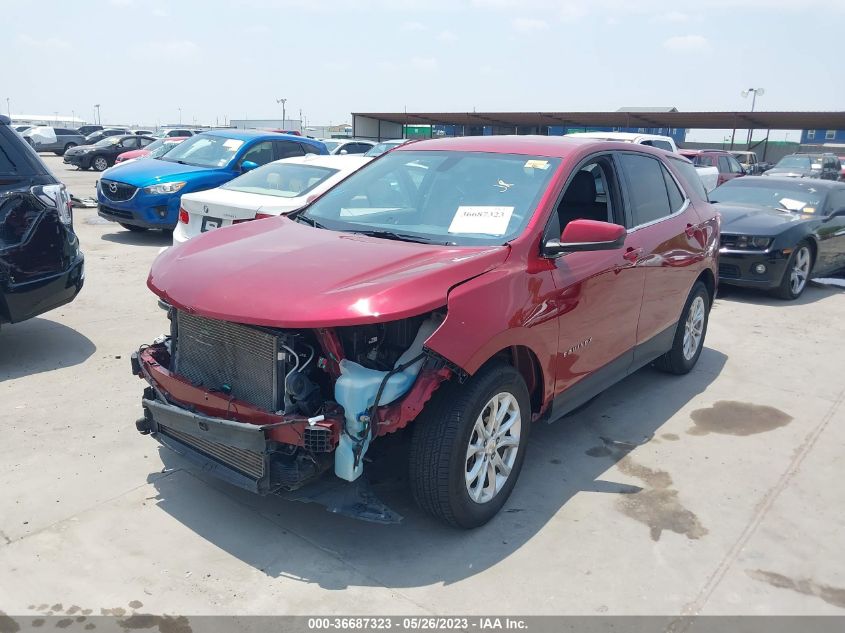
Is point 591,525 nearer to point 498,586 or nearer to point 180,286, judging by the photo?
point 498,586

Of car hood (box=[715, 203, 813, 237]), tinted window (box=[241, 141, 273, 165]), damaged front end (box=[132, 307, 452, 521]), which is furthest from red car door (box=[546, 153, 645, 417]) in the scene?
tinted window (box=[241, 141, 273, 165])

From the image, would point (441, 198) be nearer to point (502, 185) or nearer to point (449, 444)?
point (502, 185)

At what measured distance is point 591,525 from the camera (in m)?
3.65

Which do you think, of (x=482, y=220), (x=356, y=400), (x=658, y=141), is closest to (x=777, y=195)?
(x=658, y=141)

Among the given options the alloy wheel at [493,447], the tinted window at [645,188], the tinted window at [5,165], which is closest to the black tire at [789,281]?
the tinted window at [645,188]

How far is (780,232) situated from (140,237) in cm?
949

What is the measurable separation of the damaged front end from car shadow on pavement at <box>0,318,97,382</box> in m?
2.50

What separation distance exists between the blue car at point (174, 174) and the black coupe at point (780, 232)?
22.6 ft

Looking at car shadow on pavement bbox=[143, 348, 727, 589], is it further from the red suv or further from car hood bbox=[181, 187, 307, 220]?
car hood bbox=[181, 187, 307, 220]

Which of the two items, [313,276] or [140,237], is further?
[140,237]

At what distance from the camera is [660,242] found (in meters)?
4.94

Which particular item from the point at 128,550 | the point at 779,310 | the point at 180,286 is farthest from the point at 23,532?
the point at 779,310

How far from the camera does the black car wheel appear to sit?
890 centimetres

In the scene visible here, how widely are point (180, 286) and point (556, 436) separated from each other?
2627 millimetres
